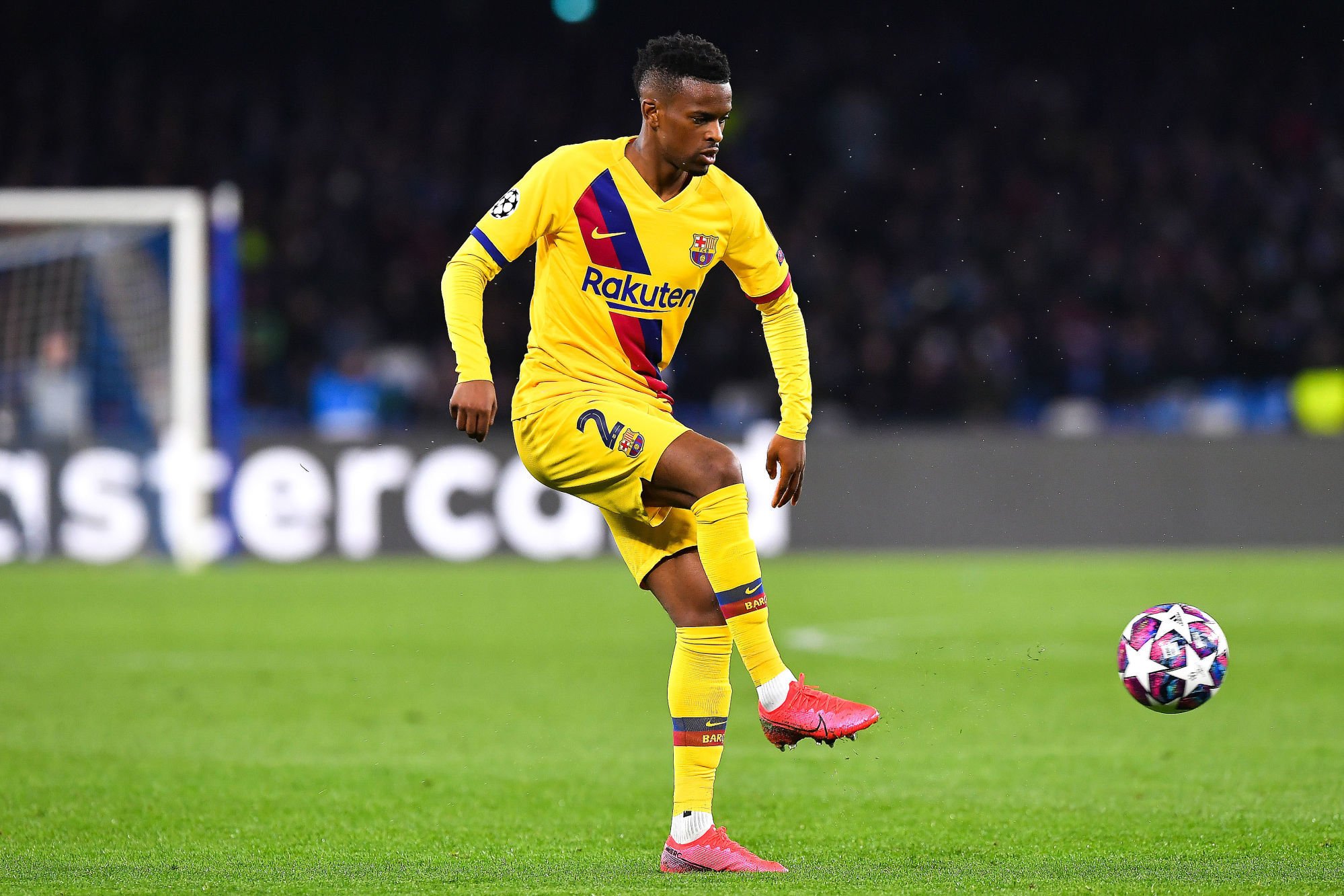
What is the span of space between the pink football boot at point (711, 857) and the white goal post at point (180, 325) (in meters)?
10.0

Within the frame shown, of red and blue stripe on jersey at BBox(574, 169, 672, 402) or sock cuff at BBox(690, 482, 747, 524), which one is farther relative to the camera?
red and blue stripe on jersey at BBox(574, 169, 672, 402)

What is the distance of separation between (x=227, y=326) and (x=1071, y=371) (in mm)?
8658

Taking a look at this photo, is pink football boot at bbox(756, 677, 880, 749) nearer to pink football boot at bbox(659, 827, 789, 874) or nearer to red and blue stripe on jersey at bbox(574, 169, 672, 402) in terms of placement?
pink football boot at bbox(659, 827, 789, 874)

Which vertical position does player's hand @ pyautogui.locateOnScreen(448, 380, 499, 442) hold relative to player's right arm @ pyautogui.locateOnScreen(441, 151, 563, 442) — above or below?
below

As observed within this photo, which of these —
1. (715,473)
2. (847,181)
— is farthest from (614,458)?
(847,181)

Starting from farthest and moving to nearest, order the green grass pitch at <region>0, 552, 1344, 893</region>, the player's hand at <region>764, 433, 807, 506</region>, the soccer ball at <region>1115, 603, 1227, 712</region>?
the soccer ball at <region>1115, 603, 1227, 712</region>, the player's hand at <region>764, 433, 807, 506</region>, the green grass pitch at <region>0, 552, 1344, 893</region>

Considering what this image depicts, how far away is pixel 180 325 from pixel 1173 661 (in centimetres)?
1054

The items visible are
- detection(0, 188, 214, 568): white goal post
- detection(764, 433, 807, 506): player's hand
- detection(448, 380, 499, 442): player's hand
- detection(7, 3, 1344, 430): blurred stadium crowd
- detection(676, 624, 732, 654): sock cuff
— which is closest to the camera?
detection(448, 380, 499, 442): player's hand

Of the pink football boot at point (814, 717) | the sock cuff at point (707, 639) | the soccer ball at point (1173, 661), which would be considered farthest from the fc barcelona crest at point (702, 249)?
the soccer ball at point (1173, 661)

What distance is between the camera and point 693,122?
172 inches

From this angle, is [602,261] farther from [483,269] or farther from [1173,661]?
[1173,661]

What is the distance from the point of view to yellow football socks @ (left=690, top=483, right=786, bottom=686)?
4.29 m

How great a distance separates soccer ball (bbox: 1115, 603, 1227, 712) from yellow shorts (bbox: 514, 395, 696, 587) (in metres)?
1.42

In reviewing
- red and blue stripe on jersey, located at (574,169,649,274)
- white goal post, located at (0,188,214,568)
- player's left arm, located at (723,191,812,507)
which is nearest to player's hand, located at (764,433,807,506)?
player's left arm, located at (723,191,812,507)
